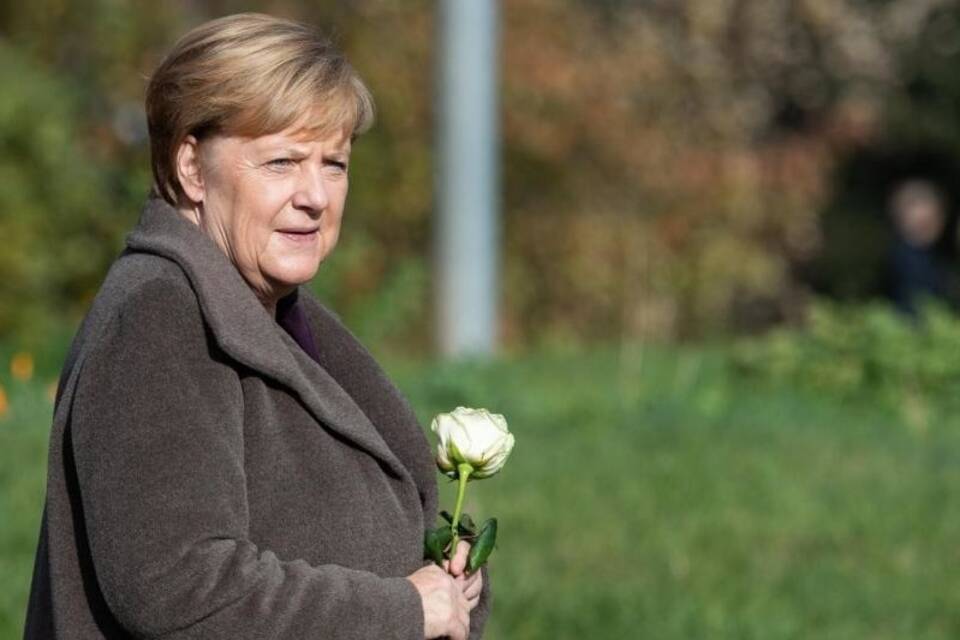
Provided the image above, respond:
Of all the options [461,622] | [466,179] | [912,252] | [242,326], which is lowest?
[912,252]

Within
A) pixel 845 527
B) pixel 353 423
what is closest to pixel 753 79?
pixel 845 527

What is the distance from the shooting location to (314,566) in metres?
2.51

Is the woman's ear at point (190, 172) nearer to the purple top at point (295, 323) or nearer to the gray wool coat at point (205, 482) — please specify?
the gray wool coat at point (205, 482)

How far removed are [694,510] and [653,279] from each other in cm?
1035

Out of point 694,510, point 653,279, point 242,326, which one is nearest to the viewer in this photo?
point 242,326

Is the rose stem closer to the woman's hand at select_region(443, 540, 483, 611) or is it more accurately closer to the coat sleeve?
the woman's hand at select_region(443, 540, 483, 611)

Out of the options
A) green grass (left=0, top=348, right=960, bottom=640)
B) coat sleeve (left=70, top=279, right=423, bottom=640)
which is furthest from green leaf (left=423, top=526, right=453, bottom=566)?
green grass (left=0, top=348, right=960, bottom=640)

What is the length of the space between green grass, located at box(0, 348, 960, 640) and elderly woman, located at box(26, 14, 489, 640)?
2931 millimetres

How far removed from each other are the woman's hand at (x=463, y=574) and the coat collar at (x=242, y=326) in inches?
6.4

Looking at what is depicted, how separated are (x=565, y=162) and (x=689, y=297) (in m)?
1.96

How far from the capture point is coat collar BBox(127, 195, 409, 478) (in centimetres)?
246

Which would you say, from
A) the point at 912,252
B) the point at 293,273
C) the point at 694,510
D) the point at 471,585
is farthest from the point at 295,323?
the point at 912,252

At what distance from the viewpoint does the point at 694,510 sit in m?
7.33

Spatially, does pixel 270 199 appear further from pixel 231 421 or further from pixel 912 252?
pixel 912 252
